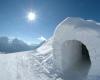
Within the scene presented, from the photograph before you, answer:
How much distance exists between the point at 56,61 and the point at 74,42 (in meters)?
1.69

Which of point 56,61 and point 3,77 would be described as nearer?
point 3,77

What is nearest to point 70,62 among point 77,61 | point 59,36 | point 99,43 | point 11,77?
point 77,61

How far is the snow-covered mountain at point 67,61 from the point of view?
7.45 meters

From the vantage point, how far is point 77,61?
9672mm

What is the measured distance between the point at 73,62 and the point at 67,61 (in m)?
0.68

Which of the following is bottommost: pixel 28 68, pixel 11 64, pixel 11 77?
pixel 11 77

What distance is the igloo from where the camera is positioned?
739cm

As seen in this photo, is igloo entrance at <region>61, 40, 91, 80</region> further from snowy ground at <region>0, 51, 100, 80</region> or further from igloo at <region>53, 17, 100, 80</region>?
snowy ground at <region>0, 51, 100, 80</region>

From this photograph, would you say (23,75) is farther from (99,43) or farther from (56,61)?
(99,43)

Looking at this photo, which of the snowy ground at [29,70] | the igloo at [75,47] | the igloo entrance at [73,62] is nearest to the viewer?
the igloo at [75,47]

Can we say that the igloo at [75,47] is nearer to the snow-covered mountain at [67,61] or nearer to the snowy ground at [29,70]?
the snow-covered mountain at [67,61]

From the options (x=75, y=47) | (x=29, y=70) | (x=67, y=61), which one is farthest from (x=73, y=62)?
(x=29, y=70)

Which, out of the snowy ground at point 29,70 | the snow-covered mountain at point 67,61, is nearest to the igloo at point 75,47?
the snow-covered mountain at point 67,61

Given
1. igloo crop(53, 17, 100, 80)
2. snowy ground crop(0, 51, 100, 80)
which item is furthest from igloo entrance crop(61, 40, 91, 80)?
snowy ground crop(0, 51, 100, 80)
